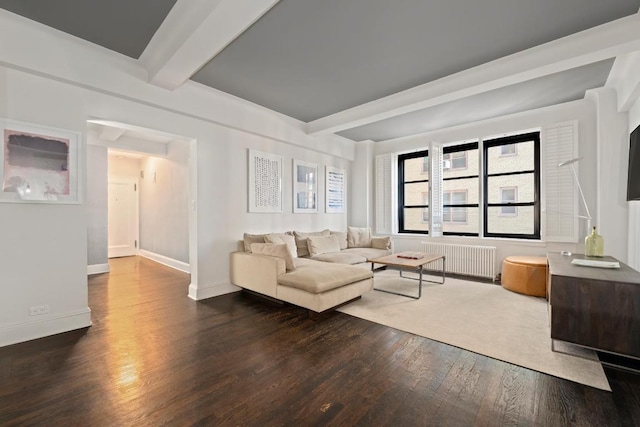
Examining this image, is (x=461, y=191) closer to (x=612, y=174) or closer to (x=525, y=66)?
(x=612, y=174)

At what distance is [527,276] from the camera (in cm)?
399

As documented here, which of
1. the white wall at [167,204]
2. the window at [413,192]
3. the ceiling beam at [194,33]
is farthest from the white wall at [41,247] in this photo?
the window at [413,192]

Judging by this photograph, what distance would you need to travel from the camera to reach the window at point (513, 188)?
4.86 m

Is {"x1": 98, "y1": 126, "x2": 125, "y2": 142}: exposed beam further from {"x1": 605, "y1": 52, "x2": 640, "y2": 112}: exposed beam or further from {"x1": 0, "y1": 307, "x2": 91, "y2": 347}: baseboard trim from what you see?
{"x1": 605, "y1": 52, "x2": 640, "y2": 112}: exposed beam

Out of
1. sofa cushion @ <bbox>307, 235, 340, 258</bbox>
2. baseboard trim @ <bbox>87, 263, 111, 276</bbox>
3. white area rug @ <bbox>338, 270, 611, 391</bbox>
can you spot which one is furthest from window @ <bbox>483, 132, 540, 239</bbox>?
baseboard trim @ <bbox>87, 263, 111, 276</bbox>

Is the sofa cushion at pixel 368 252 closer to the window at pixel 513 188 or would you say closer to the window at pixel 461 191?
the window at pixel 461 191

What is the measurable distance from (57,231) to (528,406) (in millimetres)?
4212

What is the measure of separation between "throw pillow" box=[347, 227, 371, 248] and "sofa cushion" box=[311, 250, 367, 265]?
881 millimetres

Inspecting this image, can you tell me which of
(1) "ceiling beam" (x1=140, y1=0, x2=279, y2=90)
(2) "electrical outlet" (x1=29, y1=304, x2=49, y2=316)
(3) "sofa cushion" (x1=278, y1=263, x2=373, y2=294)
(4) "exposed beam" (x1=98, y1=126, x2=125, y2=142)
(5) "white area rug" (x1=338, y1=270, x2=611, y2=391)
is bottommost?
(5) "white area rug" (x1=338, y1=270, x2=611, y2=391)

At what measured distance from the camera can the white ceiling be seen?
7.61 feet

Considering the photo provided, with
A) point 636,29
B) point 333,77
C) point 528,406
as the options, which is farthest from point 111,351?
point 636,29

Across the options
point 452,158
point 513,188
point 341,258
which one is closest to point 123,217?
point 341,258

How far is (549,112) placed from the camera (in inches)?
179

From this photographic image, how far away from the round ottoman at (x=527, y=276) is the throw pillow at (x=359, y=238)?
2.60 meters
